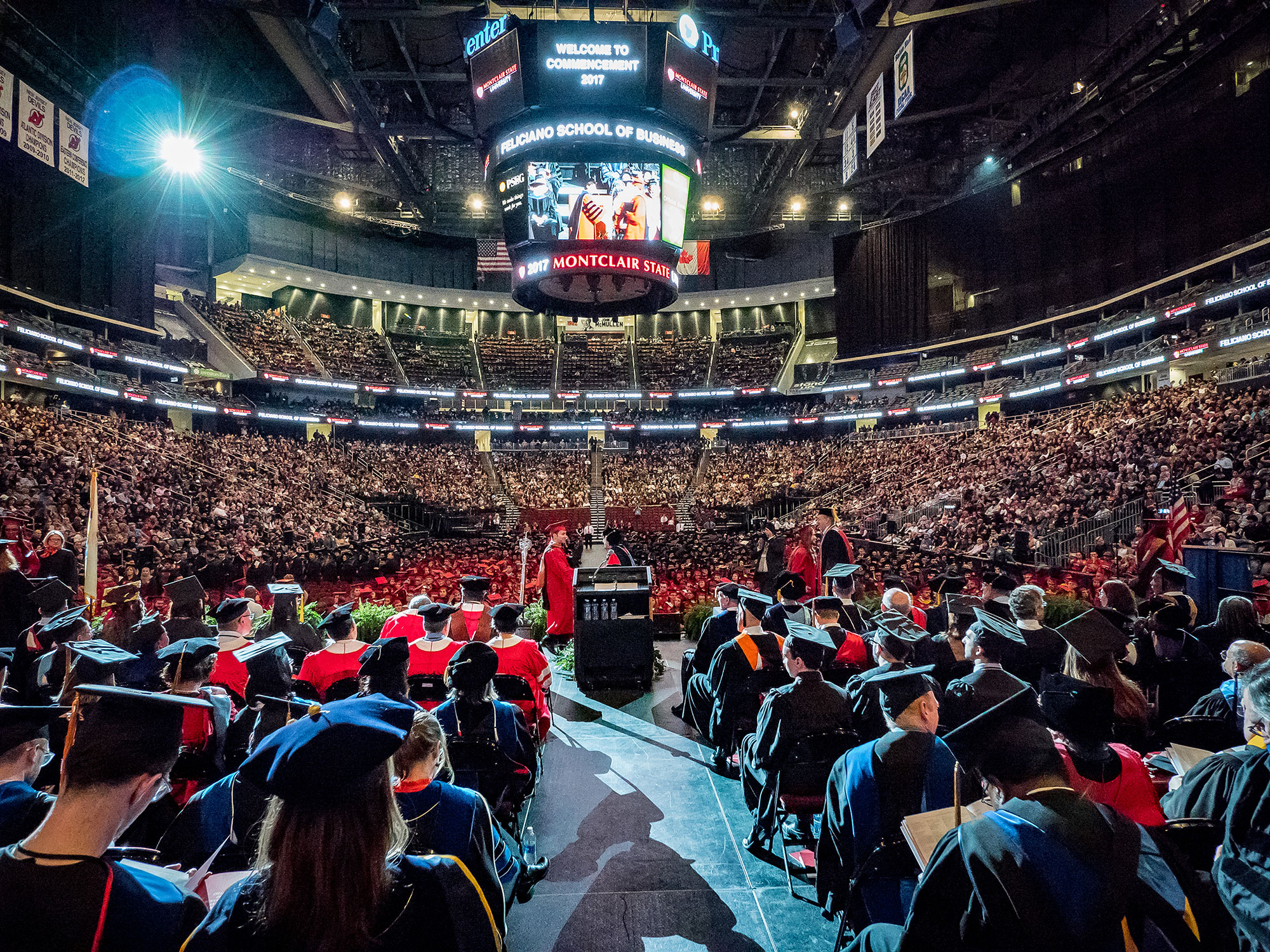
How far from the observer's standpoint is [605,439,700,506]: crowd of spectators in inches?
1442

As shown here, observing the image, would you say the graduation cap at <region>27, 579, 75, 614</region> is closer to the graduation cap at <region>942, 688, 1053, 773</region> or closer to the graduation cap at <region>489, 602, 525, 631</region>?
the graduation cap at <region>489, 602, 525, 631</region>

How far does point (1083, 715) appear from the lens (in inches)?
96.3

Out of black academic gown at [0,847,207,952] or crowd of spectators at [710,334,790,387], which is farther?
crowd of spectators at [710,334,790,387]

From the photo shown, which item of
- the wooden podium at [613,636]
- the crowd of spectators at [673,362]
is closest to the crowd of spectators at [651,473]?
the crowd of spectators at [673,362]

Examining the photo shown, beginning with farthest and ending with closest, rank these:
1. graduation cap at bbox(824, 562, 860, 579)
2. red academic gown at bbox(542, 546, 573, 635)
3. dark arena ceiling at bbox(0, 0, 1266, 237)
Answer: dark arena ceiling at bbox(0, 0, 1266, 237)
red academic gown at bbox(542, 546, 573, 635)
graduation cap at bbox(824, 562, 860, 579)

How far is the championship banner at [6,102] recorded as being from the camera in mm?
17859

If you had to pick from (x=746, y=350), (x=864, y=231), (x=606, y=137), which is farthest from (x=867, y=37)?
(x=746, y=350)

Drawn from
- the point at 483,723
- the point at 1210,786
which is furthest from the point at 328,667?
the point at 1210,786

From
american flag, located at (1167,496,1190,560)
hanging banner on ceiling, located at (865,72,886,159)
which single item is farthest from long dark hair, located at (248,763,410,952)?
hanging banner on ceiling, located at (865,72,886,159)

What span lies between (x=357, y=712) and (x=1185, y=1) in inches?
1166

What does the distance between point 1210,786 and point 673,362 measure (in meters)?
44.3

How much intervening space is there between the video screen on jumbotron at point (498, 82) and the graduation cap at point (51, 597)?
34.0 ft

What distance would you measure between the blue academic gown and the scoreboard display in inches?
396

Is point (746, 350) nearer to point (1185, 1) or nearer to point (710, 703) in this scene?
point (1185, 1)
